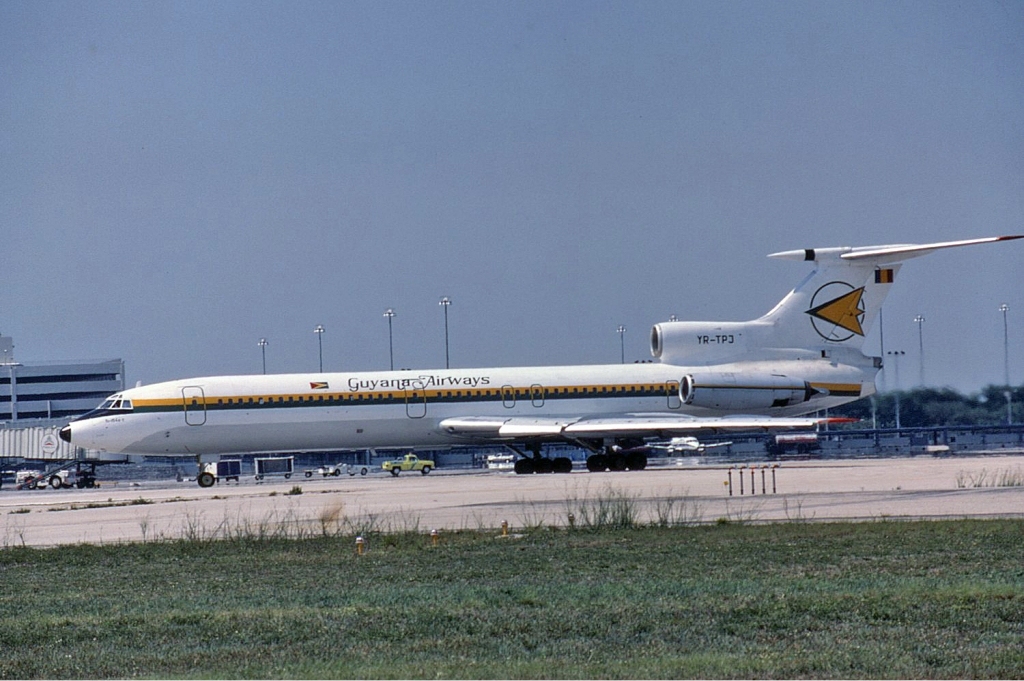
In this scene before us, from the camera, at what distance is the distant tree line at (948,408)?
2322 inches

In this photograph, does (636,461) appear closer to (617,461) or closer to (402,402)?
(617,461)

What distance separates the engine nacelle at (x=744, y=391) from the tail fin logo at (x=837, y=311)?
8.17ft

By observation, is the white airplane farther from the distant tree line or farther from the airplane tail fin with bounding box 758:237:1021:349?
the distant tree line

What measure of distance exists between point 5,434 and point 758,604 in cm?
6215

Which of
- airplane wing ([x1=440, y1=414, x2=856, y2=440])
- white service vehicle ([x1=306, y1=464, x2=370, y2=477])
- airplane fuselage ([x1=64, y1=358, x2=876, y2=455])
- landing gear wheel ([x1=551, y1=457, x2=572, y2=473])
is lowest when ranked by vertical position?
white service vehicle ([x1=306, y1=464, x2=370, y2=477])

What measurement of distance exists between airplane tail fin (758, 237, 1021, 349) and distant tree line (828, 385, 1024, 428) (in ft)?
48.7

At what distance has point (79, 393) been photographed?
11556 centimetres

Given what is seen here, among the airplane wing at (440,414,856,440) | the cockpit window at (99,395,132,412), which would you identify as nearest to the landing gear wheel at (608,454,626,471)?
the airplane wing at (440,414,856,440)

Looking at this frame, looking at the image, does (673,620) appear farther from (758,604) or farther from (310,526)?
(310,526)

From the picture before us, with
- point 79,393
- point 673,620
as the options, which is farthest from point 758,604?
point 79,393

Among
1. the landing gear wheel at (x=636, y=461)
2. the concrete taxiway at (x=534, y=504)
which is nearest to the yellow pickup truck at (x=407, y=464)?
the landing gear wheel at (x=636, y=461)

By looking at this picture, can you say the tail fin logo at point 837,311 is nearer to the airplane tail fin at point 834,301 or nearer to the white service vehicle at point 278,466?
the airplane tail fin at point 834,301

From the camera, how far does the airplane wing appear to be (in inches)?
1563

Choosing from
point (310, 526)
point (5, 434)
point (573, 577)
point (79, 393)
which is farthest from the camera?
point (79, 393)
